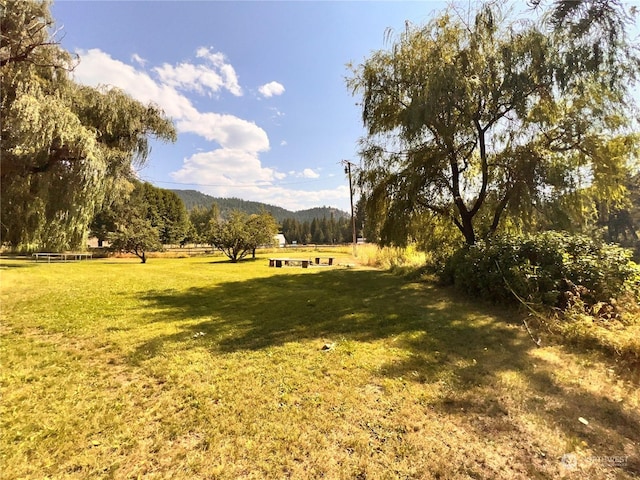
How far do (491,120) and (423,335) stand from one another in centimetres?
817

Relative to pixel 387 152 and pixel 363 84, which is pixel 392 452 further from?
pixel 363 84

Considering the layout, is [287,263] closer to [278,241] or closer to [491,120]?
[278,241]

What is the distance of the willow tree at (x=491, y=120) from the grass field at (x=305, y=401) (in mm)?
5857

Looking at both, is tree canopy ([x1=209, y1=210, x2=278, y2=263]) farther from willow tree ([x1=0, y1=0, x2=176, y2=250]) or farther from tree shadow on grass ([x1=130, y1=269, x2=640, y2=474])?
willow tree ([x1=0, y1=0, x2=176, y2=250])

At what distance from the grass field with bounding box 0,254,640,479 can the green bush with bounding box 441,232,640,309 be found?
1159mm

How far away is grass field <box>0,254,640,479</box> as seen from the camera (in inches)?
95.4

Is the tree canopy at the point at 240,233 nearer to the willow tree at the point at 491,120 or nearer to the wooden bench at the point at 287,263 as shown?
the wooden bench at the point at 287,263

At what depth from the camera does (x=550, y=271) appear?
6.70 metres

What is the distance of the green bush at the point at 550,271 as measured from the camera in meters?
6.11

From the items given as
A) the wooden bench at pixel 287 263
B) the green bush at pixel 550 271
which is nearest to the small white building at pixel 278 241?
the wooden bench at pixel 287 263

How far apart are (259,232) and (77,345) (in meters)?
20.8

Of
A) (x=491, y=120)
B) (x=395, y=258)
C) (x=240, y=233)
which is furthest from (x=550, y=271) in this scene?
(x=240, y=233)

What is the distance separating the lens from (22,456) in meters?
2.40

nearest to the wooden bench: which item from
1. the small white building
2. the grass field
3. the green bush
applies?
the small white building
